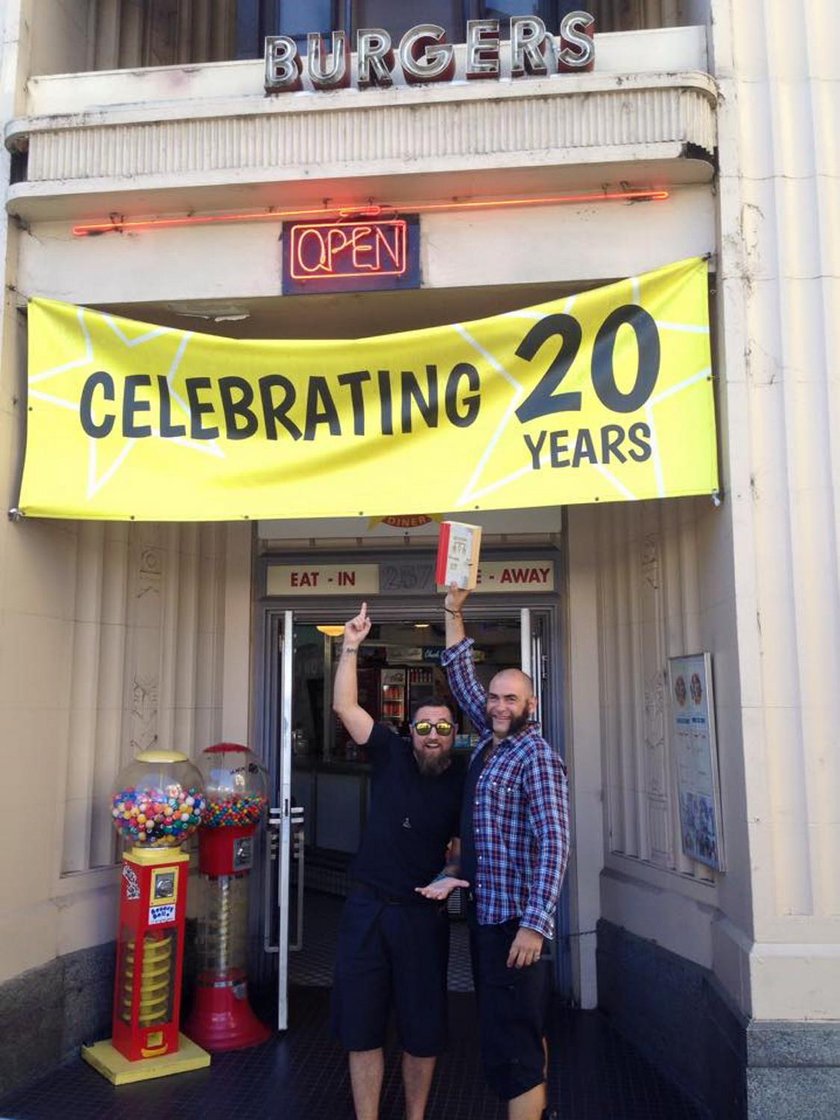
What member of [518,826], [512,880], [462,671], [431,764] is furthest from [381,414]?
[512,880]

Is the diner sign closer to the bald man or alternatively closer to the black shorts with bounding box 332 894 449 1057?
the bald man

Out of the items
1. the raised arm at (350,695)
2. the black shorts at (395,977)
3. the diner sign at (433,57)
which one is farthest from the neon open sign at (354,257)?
the black shorts at (395,977)

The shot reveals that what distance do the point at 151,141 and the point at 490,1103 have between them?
5366 mm

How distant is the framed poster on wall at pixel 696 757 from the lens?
187 inches

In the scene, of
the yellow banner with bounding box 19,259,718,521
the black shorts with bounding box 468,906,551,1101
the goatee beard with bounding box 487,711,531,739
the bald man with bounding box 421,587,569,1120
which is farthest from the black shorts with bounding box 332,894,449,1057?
the yellow banner with bounding box 19,259,718,521

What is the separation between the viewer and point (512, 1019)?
3.75 m

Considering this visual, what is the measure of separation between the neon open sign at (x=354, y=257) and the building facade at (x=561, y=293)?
0.10 meters

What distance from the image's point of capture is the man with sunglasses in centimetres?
414

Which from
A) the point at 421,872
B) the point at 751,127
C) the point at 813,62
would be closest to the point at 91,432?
the point at 421,872

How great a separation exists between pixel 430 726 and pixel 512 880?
748 mm

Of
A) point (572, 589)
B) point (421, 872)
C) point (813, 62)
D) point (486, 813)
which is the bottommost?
point (421, 872)

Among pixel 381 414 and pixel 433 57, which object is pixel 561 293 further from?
pixel 433 57

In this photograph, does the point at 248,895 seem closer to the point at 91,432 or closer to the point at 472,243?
the point at 91,432

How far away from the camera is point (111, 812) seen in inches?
217
